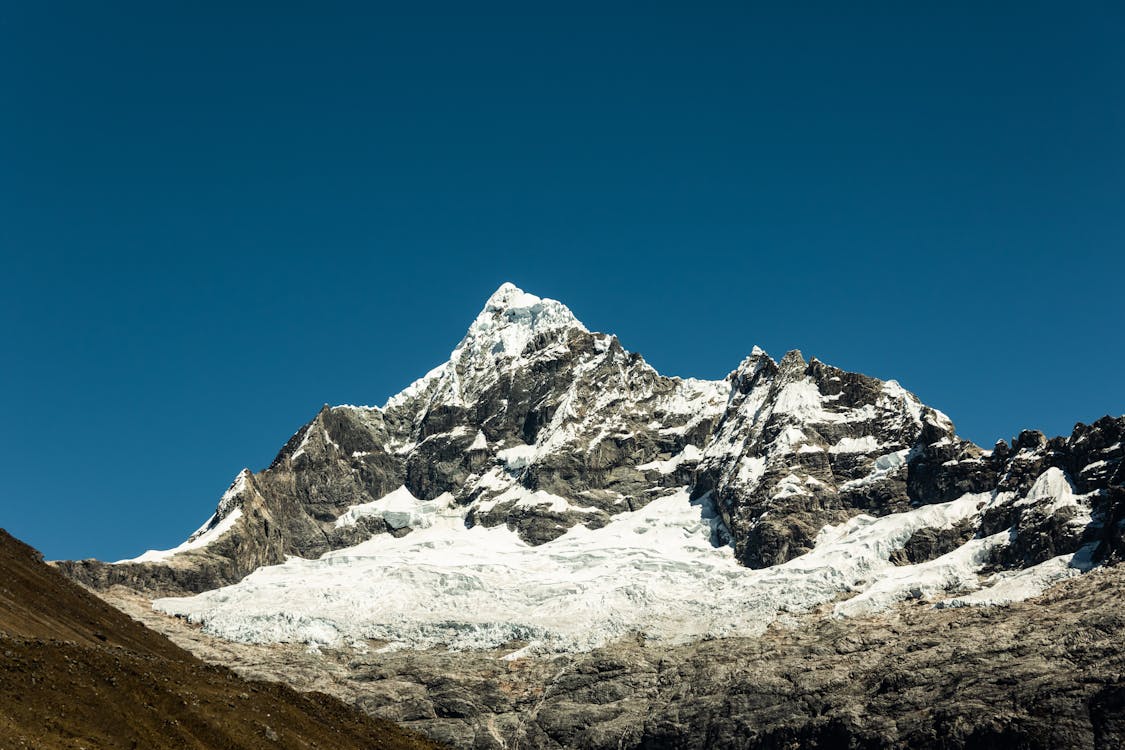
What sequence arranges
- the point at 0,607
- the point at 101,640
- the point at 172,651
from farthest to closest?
the point at 172,651 < the point at 101,640 < the point at 0,607

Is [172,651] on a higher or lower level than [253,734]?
higher

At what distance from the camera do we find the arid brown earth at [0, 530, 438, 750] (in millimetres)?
97250

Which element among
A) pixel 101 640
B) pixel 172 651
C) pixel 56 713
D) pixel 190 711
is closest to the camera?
pixel 56 713

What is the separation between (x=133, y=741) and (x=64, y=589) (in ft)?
A: 205

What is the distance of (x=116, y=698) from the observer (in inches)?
4171

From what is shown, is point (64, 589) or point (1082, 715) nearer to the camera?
point (64, 589)

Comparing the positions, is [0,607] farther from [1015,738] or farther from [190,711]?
[1015,738]

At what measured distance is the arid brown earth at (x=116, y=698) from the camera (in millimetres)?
97250

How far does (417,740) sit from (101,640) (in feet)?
126

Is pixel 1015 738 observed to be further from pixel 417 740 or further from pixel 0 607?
pixel 0 607

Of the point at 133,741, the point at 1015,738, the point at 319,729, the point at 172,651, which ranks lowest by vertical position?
the point at 133,741

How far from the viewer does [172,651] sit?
545 feet

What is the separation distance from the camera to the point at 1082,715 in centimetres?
19562

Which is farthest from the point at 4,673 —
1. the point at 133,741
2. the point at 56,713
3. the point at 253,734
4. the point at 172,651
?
the point at 172,651
